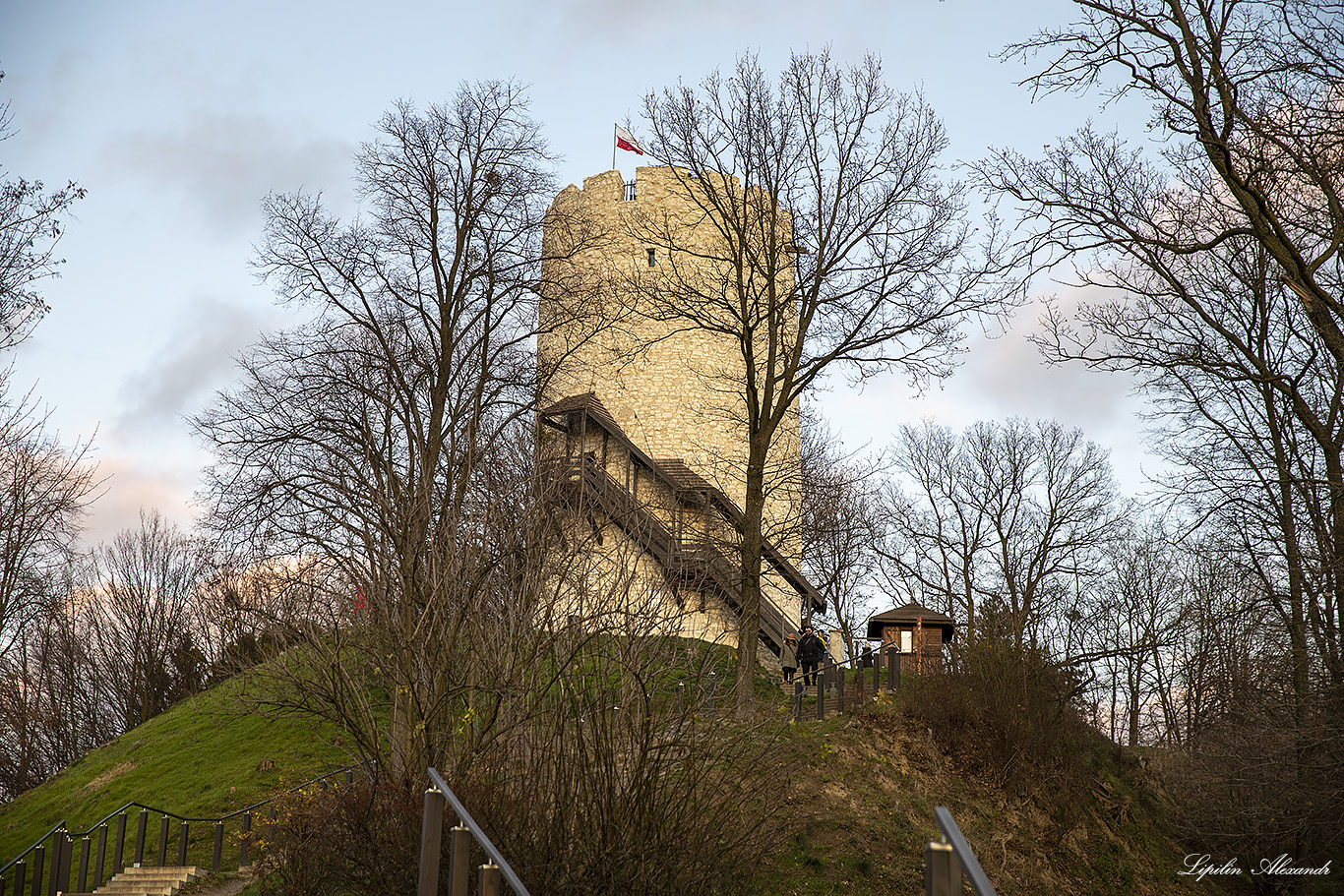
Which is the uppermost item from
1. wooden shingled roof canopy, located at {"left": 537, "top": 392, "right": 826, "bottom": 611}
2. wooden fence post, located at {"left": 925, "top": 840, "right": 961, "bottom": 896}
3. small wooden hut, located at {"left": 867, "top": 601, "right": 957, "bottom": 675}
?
wooden shingled roof canopy, located at {"left": 537, "top": 392, "right": 826, "bottom": 611}

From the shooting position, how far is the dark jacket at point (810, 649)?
63.1 feet

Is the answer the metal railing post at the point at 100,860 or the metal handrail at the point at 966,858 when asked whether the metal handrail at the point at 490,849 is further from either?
the metal railing post at the point at 100,860

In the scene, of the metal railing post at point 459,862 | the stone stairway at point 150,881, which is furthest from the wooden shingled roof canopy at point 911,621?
the metal railing post at point 459,862

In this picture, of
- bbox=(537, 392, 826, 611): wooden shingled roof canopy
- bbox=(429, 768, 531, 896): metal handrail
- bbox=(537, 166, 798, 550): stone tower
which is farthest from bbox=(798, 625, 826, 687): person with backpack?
bbox=(429, 768, 531, 896): metal handrail

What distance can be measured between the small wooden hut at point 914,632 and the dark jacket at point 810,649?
4.92 feet

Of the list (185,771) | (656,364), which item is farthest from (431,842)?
(656,364)

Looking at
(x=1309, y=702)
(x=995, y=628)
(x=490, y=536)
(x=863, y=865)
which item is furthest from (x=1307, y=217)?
(x=490, y=536)

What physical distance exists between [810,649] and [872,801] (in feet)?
18.6

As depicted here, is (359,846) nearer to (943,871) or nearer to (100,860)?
(943,871)

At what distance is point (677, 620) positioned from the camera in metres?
7.68

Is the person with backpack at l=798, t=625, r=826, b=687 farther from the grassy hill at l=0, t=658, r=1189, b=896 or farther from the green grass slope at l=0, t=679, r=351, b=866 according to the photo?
the green grass slope at l=0, t=679, r=351, b=866

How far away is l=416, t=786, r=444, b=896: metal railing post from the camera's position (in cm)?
548

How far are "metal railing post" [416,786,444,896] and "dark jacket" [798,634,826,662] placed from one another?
1423 cm

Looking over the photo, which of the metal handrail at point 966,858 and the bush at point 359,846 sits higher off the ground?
the metal handrail at point 966,858
